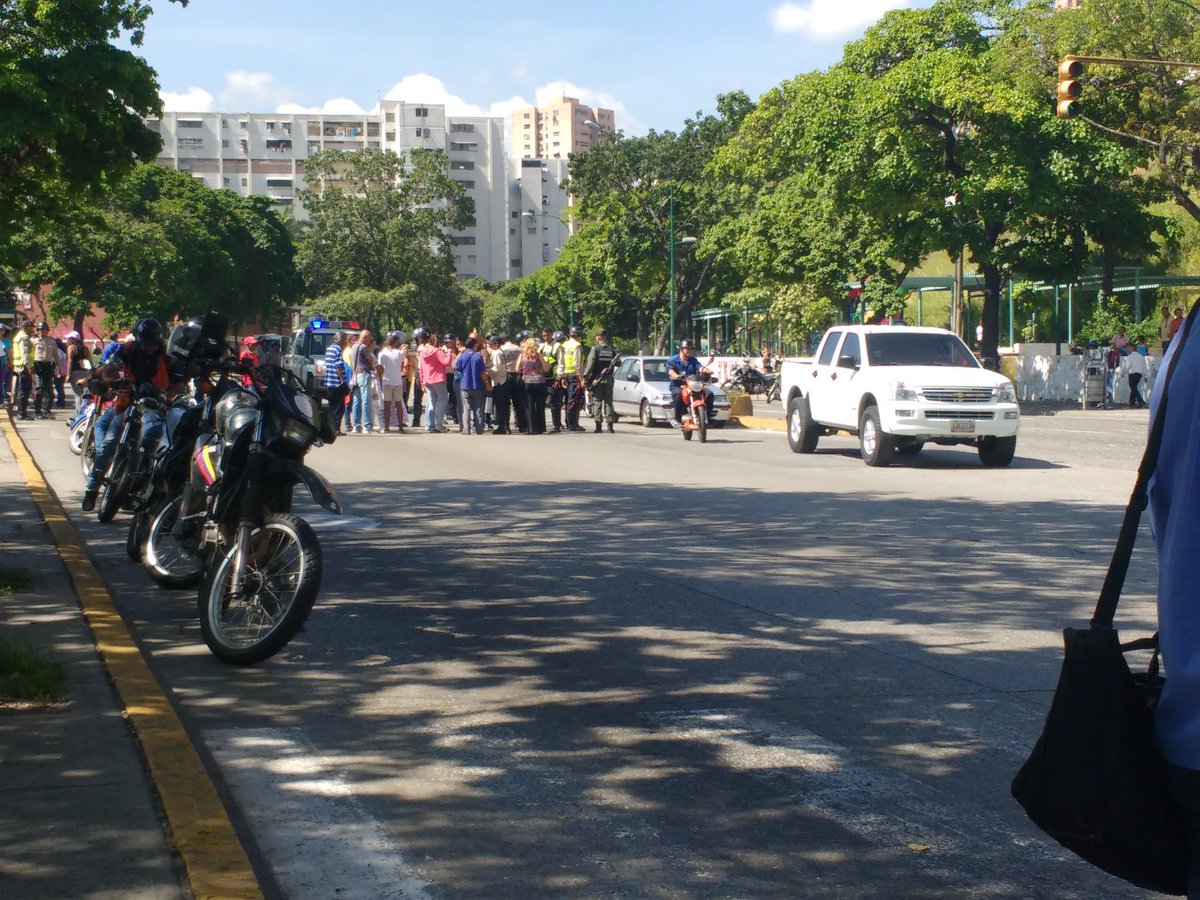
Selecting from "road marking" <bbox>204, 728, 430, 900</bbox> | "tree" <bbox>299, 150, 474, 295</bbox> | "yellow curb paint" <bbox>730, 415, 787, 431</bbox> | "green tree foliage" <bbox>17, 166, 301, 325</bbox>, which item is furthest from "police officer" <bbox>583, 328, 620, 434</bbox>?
"tree" <bbox>299, 150, 474, 295</bbox>

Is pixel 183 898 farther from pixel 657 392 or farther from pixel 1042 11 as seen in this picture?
pixel 1042 11

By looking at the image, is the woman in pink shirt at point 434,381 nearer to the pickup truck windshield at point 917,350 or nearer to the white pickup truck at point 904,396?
the white pickup truck at point 904,396

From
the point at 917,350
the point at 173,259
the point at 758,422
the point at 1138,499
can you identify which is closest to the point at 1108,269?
the point at 758,422

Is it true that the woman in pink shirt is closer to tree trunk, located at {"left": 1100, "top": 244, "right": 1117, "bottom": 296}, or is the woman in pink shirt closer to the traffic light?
the traffic light

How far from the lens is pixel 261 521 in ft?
22.9

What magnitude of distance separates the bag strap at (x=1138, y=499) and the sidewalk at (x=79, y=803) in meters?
2.68

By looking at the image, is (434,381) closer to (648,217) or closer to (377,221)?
(648,217)

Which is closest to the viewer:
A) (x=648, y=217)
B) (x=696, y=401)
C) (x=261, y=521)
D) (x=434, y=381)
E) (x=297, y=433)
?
(x=261, y=521)

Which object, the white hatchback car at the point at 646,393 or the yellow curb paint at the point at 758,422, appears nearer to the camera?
the white hatchback car at the point at 646,393

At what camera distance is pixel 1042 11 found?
36.7 m

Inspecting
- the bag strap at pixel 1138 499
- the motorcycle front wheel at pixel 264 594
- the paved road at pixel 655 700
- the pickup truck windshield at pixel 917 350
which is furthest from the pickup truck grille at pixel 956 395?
the bag strap at pixel 1138 499

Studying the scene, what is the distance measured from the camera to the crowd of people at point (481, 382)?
26125 millimetres

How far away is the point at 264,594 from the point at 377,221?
79693 mm

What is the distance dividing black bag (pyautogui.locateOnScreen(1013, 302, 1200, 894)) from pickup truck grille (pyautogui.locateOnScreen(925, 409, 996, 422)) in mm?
16061
